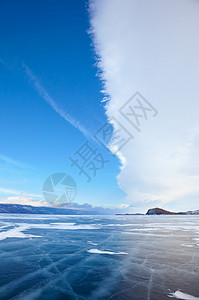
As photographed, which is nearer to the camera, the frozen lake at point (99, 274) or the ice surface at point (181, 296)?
the ice surface at point (181, 296)

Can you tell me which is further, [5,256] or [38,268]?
[5,256]

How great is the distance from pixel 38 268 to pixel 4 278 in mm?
1640

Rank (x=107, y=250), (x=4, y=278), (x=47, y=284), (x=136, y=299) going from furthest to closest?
(x=107, y=250) < (x=4, y=278) < (x=47, y=284) < (x=136, y=299)

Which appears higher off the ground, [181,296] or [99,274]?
[181,296]

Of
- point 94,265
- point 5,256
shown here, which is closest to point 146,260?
point 94,265

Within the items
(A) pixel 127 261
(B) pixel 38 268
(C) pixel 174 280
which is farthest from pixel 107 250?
(C) pixel 174 280

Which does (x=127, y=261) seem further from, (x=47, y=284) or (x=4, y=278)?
(x=4, y=278)

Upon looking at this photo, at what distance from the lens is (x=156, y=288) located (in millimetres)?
6500

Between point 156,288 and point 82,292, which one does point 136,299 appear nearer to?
point 156,288

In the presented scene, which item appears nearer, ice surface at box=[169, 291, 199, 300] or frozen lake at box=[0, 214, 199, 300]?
ice surface at box=[169, 291, 199, 300]

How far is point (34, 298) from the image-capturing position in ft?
19.1

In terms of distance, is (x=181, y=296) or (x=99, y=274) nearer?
(x=181, y=296)

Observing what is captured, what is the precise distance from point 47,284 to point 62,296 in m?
1.17

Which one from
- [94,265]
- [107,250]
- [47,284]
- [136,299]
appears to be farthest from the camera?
[107,250]
